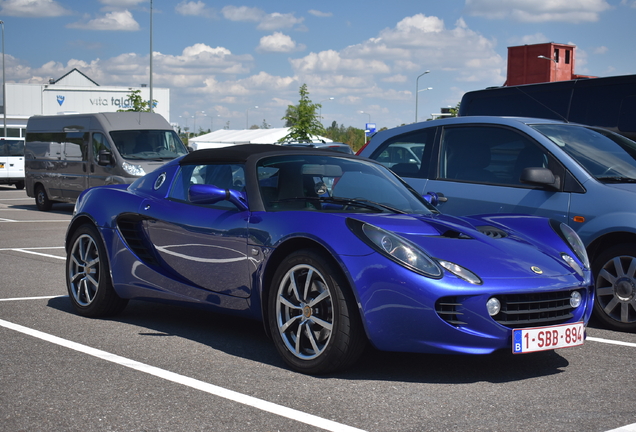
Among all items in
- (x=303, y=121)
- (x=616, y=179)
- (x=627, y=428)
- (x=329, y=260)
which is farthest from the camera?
(x=303, y=121)

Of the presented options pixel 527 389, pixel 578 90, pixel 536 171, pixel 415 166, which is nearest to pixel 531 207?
pixel 536 171

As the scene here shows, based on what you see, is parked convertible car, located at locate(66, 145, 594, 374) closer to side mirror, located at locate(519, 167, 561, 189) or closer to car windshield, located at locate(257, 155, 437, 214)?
car windshield, located at locate(257, 155, 437, 214)

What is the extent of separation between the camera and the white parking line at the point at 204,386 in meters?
3.64

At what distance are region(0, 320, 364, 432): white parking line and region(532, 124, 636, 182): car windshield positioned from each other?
3.59 metres

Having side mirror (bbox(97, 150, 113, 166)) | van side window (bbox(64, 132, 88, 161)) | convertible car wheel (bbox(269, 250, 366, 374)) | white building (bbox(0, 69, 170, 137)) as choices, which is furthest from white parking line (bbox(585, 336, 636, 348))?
white building (bbox(0, 69, 170, 137))

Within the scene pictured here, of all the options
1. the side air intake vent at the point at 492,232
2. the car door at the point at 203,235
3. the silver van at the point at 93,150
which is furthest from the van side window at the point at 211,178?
the silver van at the point at 93,150

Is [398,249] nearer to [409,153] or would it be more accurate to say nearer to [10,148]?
[409,153]

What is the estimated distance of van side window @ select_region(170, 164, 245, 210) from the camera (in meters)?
5.33

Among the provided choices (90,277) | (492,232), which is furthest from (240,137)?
(492,232)

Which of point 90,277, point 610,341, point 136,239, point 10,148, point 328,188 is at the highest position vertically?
point 10,148

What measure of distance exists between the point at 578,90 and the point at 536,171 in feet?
15.9

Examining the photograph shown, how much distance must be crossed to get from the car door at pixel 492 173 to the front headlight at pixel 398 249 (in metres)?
2.28

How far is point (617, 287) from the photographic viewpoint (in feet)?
19.2

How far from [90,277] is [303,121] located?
45.3 meters
